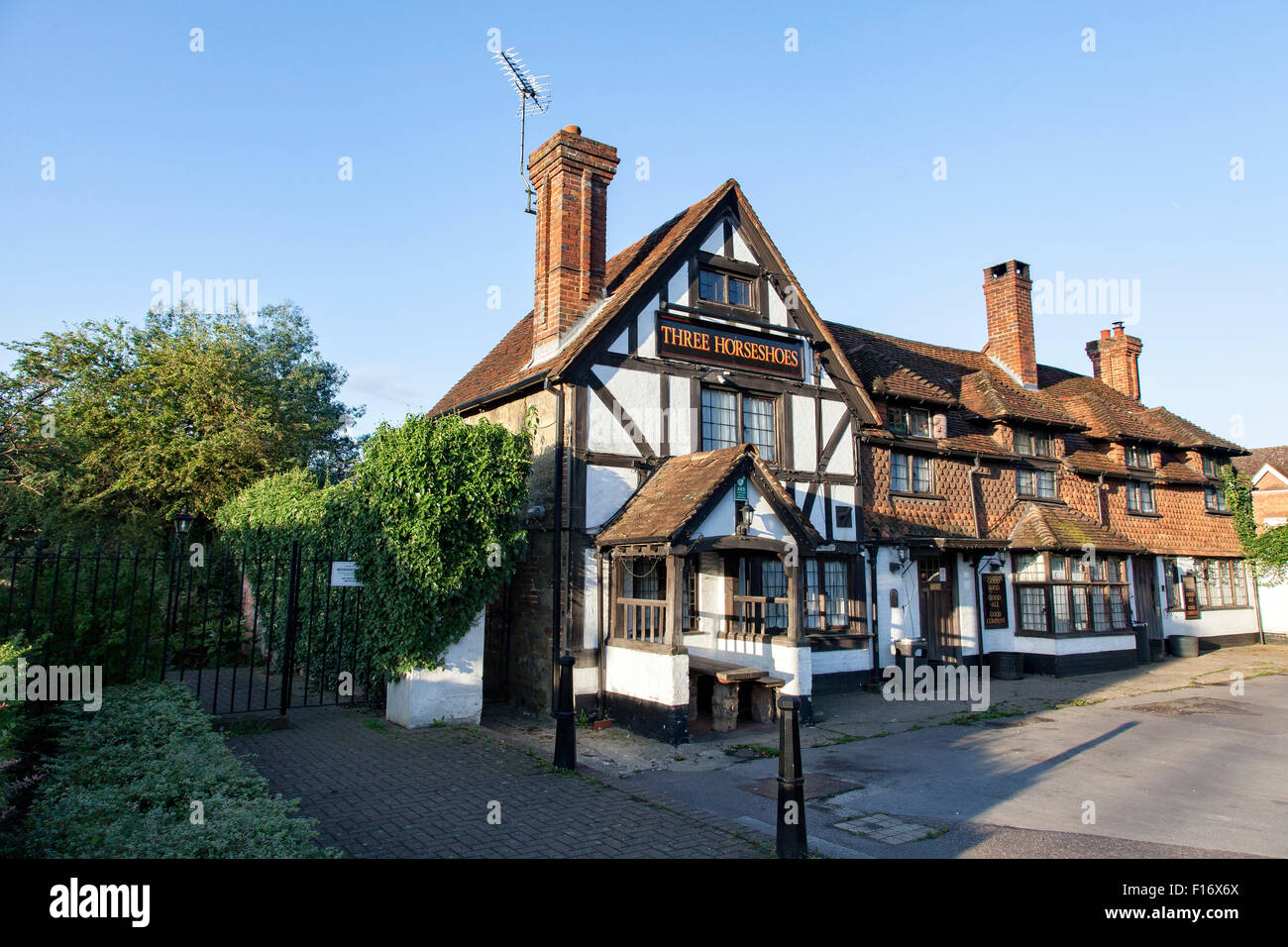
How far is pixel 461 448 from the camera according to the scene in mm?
10812

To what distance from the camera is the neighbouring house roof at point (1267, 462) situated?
40094mm

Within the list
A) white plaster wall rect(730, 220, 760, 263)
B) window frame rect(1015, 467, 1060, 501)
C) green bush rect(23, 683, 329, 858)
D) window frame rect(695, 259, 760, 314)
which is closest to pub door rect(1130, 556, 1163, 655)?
window frame rect(1015, 467, 1060, 501)

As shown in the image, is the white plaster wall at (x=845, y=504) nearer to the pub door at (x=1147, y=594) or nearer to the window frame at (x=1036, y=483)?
the window frame at (x=1036, y=483)

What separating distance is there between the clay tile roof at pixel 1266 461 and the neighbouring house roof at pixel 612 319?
37.5 metres

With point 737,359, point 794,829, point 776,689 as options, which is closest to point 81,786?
point 794,829

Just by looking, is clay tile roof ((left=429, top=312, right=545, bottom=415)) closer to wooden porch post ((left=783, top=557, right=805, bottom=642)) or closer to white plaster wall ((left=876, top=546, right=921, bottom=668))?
wooden porch post ((left=783, top=557, right=805, bottom=642))

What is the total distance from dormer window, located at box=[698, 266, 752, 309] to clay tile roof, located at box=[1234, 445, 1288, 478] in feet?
128

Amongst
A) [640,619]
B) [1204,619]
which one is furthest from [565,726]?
[1204,619]

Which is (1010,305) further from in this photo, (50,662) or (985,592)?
(50,662)

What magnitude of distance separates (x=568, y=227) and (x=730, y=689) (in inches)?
335

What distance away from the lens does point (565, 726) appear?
872cm

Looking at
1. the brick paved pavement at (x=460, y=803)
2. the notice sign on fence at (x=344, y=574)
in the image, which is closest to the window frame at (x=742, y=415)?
the notice sign on fence at (x=344, y=574)

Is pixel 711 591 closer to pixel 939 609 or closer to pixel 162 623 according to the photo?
pixel 939 609

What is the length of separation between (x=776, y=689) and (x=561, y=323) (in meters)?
7.22
